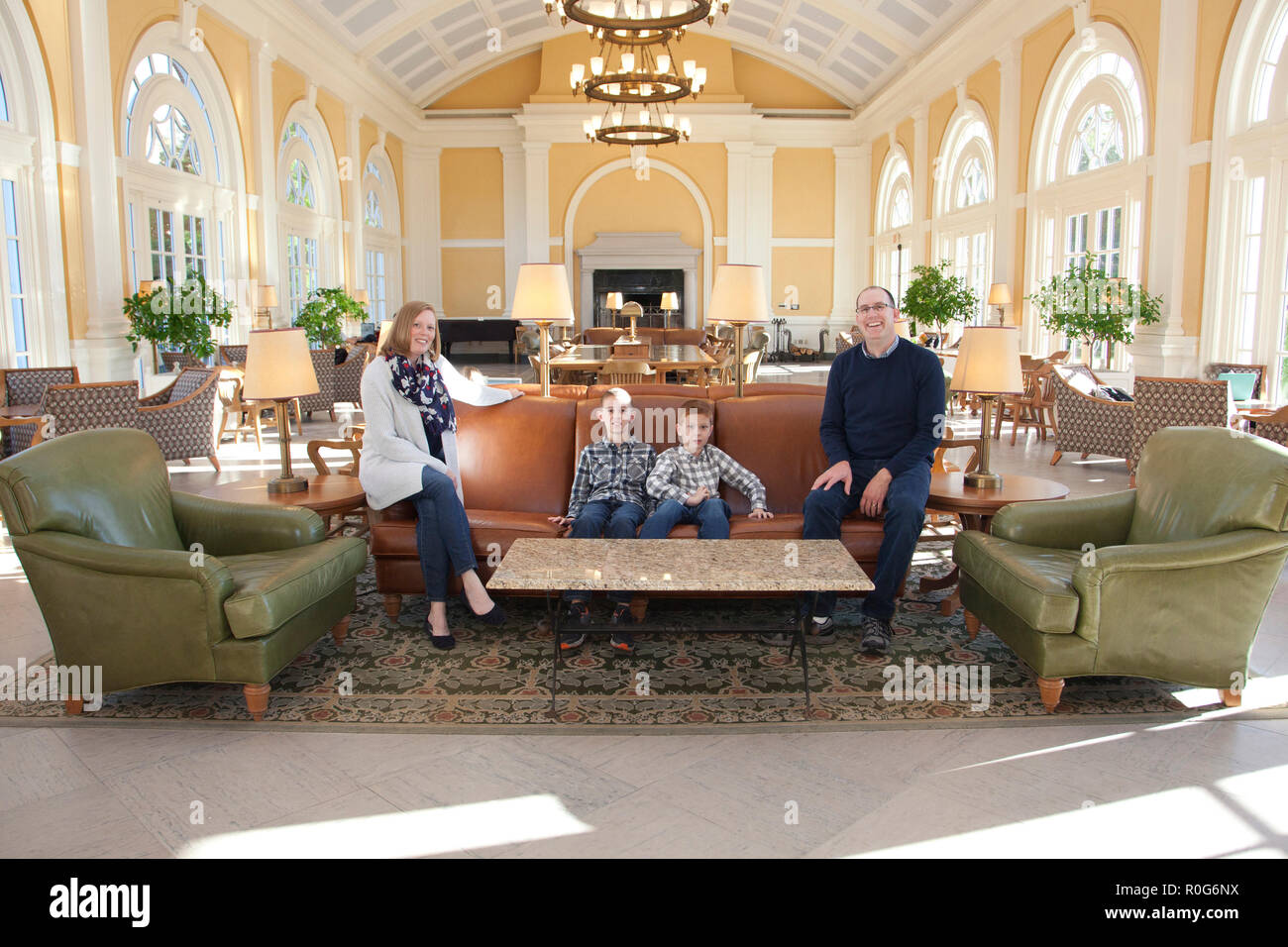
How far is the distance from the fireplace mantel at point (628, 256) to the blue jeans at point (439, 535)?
599 inches

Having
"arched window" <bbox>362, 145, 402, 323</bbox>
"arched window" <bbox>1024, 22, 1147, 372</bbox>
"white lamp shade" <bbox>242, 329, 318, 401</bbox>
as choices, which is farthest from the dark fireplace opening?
"white lamp shade" <bbox>242, 329, 318, 401</bbox>

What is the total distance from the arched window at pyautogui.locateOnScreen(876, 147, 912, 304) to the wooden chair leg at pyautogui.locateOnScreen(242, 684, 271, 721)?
1527cm

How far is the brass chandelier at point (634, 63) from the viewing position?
8141 millimetres

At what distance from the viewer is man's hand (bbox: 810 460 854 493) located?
3988 millimetres

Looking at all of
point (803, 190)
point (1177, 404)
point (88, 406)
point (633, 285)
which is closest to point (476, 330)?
point (633, 285)

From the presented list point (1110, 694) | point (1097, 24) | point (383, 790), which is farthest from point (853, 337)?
point (383, 790)

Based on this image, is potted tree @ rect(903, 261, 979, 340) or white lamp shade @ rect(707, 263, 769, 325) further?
potted tree @ rect(903, 261, 979, 340)

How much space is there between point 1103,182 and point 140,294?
9.16 meters

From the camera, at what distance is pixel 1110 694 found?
3.28 meters

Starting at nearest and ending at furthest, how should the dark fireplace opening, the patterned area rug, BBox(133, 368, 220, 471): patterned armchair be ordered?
the patterned area rug, BBox(133, 368, 220, 471): patterned armchair, the dark fireplace opening

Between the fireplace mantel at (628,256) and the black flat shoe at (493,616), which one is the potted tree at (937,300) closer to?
the fireplace mantel at (628,256)

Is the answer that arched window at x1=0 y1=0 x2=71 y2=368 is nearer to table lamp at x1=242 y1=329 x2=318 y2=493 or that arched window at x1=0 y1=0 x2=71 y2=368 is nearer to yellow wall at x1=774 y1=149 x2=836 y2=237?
table lamp at x1=242 y1=329 x2=318 y2=493

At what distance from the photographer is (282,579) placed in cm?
318

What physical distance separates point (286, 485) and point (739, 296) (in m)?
2.38
